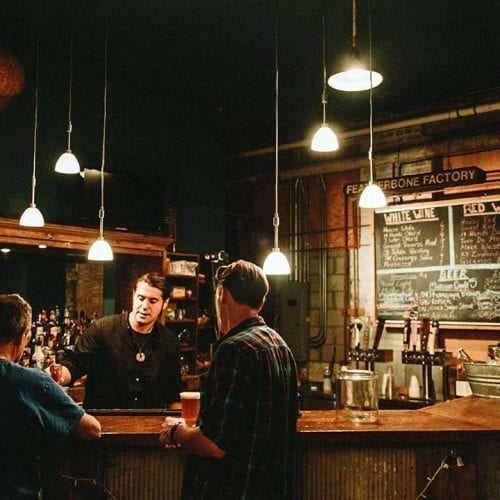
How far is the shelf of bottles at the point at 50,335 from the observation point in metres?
5.33

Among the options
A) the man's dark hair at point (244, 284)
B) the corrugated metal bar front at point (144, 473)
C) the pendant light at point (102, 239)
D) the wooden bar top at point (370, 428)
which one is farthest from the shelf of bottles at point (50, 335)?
the man's dark hair at point (244, 284)

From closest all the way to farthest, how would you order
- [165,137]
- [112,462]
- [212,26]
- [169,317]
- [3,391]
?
[3,391] → [112,462] → [212,26] → [169,317] → [165,137]

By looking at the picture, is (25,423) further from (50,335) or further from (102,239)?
(50,335)

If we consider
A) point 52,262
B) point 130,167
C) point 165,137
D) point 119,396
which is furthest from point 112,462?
point 165,137

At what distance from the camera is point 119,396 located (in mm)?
3963

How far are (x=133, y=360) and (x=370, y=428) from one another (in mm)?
1796

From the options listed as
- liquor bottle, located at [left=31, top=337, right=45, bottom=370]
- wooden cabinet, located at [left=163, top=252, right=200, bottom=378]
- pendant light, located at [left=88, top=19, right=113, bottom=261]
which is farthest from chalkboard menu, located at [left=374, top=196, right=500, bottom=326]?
liquor bottle, located at [left=31, top=337, right=45, bottom=370]

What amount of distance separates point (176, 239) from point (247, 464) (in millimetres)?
5122

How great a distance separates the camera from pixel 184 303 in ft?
22.9

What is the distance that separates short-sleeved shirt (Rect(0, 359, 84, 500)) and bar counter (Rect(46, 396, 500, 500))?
424 mm

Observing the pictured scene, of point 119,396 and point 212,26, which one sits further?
point 212,26

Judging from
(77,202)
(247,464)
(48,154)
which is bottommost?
(247,464)

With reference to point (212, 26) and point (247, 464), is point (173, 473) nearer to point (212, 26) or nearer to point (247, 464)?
point (247, 464)

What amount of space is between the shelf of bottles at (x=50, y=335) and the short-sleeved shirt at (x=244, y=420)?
3.29 metres
